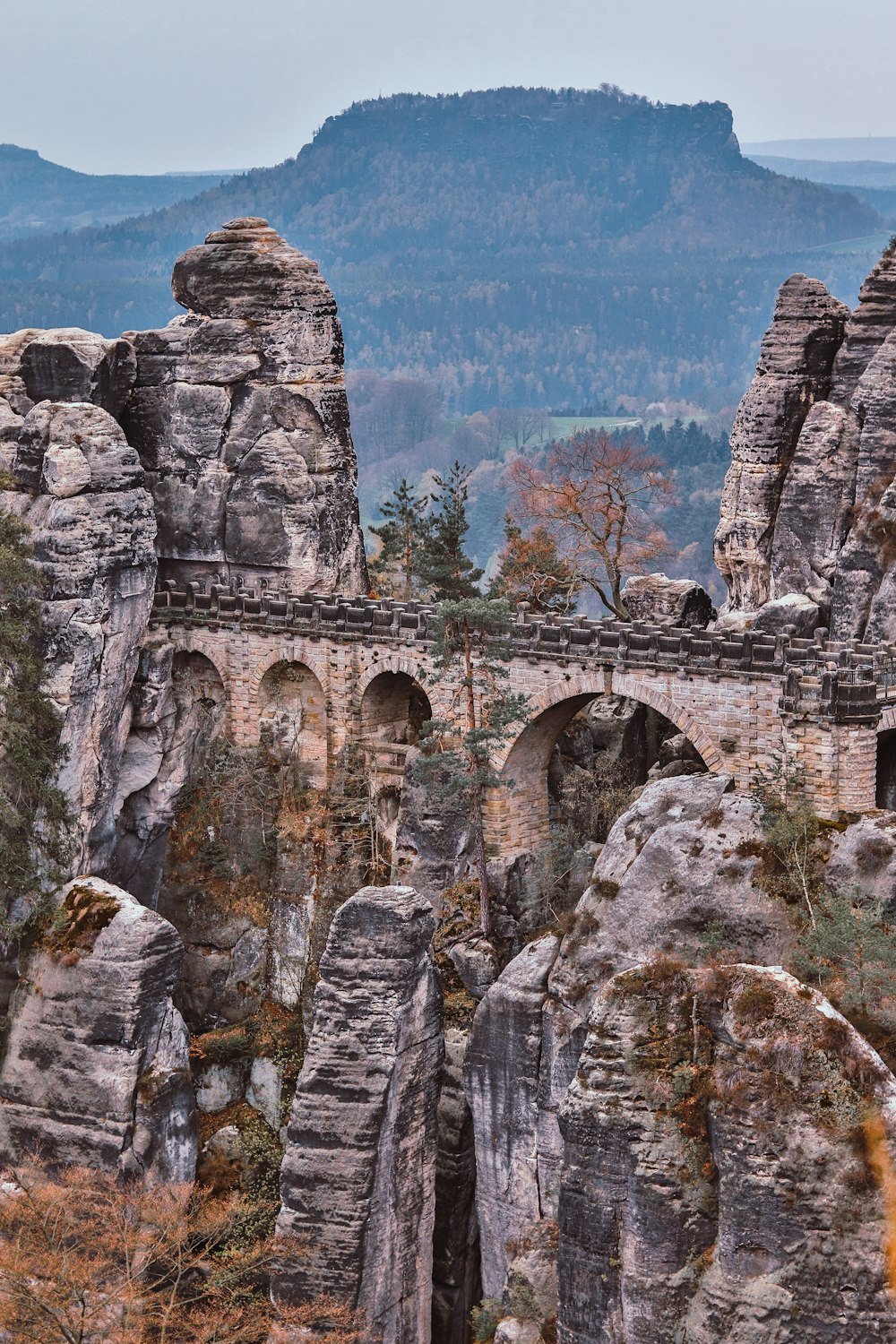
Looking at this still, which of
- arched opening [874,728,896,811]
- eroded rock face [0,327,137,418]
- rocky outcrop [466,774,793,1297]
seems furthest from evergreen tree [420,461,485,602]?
rocky outcrop [466,774,793,1297]

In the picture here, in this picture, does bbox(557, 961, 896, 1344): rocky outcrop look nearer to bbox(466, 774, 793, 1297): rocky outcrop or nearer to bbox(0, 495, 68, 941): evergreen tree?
bbox(466, 774, 793, 1297): rocky outcrop

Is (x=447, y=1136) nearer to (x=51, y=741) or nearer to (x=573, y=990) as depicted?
(x=573, y=990)

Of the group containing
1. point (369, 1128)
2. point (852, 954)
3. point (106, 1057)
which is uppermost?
point (852, 954)

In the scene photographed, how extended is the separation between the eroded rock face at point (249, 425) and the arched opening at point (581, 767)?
927 centimetres

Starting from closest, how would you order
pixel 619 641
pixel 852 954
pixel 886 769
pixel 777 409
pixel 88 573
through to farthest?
pixel 852 954 → pixel 886 769 → pixel 619 641 → pixel 88 573 → pixel 777 409

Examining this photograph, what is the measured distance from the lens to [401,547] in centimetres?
6209

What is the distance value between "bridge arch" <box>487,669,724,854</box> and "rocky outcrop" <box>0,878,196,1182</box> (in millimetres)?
8447

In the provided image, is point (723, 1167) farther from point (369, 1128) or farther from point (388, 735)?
point (388, 735)

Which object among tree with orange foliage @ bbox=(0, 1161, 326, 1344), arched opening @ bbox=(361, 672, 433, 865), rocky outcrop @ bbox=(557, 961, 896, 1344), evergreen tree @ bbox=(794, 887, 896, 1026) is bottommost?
tree with orange foliage @ bbox=(0, 1161, 326, 1344)

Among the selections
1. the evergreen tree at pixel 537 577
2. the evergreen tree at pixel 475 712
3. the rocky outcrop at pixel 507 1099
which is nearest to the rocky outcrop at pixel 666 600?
the evergreen tree at pixel 537 577

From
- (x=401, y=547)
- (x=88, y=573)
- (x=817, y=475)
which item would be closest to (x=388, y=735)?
(x=88, y=573)

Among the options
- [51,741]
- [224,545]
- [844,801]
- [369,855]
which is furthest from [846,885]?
[224,545]

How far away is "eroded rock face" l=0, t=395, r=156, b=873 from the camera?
4856cm

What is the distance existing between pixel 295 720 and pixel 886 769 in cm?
1687
